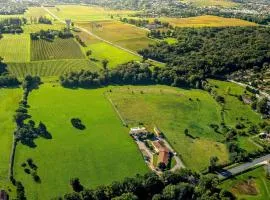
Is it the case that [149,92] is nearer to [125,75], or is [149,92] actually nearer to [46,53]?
[125,75]

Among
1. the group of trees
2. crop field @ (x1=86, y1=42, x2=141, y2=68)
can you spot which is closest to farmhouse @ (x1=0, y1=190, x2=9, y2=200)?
the group of trees

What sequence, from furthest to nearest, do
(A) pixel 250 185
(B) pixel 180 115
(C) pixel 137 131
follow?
(B) pixel 180 115 → (C) pixel 137 131 → (A) pixel 250 185

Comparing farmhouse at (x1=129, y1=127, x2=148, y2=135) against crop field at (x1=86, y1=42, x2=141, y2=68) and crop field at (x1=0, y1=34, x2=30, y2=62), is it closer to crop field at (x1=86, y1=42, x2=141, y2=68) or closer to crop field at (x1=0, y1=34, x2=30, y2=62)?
crop field at (x1=86, y1=42, x2=141, y2=68)

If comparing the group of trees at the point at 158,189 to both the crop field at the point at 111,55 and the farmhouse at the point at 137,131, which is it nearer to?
the farmhouse at the point at 137,131

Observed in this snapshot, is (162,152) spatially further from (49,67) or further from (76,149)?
(49,67)

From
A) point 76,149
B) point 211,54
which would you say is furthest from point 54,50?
point 76,149

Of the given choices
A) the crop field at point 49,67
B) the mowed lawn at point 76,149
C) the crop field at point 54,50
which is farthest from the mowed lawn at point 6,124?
the crop field at point 54,50
